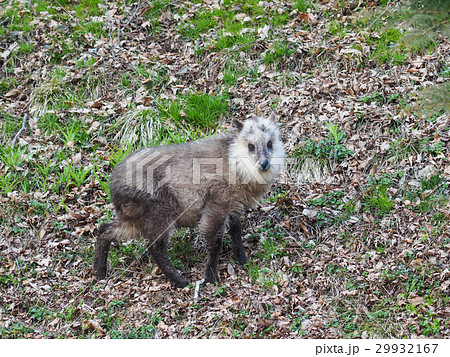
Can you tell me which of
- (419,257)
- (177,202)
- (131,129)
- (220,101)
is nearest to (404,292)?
(419,257)

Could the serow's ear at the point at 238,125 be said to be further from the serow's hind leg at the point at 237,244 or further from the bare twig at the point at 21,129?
the bare twig at the point at 21,129

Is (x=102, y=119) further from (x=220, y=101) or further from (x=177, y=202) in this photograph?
(x=177, y=202)

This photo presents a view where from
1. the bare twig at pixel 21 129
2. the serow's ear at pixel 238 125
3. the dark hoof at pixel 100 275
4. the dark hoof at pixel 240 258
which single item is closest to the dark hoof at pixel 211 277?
the dark hoof at pixel 240 258

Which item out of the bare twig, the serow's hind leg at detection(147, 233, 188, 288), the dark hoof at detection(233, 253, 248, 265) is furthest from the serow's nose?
the bare twig

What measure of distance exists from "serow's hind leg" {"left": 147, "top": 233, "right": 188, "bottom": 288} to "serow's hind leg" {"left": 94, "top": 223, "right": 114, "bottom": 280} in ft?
1.80

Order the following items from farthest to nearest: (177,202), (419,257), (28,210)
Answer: (28,210) → (177,202) → (419,257)

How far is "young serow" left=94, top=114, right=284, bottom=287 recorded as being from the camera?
18.5 ft

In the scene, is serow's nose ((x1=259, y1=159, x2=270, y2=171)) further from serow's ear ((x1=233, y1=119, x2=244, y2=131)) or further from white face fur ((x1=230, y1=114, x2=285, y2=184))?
serow's ear ((x1=233, y1=119, x2=244, y2=131))

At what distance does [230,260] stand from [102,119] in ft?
10.9

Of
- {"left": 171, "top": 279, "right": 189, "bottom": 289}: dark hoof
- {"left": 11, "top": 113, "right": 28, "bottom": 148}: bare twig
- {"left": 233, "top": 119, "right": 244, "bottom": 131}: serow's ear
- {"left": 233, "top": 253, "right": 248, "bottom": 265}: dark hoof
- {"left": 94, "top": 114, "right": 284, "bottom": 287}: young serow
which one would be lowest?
{"left": 171, "top": 279, "right": 189, "bottom": 289}: dark hoof

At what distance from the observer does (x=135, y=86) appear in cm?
838

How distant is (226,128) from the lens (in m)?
7.54

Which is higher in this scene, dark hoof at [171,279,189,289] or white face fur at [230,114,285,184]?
white face fur at [230,114,285,184]

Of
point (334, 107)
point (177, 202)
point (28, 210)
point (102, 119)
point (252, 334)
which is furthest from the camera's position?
point (102, 119)
